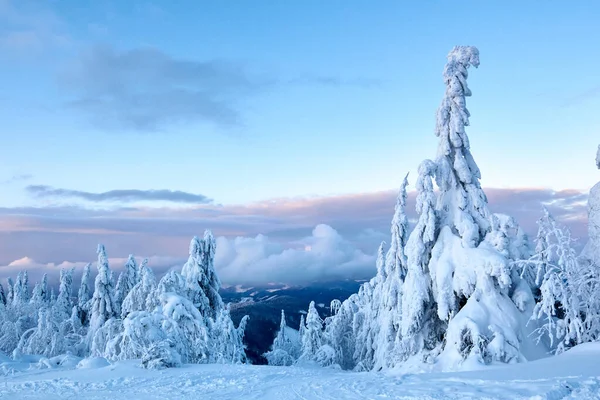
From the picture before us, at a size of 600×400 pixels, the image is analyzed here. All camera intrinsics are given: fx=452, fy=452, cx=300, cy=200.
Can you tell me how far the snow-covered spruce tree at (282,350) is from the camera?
120 ft

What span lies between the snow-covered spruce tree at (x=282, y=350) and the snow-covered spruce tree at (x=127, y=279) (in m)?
14.2

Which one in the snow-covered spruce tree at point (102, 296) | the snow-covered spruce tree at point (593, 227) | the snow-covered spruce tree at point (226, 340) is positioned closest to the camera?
the snow-covered spruce tree at point (593, 227)

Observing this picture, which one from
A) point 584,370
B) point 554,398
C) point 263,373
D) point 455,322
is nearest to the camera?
point 554,398

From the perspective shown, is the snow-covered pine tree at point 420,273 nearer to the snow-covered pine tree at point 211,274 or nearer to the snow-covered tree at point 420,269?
the snow-covered tree at point 420,269

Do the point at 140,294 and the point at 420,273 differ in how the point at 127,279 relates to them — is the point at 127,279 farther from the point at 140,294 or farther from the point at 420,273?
the point at 420,273

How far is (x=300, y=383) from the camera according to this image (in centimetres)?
1248

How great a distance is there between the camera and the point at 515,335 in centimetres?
1625

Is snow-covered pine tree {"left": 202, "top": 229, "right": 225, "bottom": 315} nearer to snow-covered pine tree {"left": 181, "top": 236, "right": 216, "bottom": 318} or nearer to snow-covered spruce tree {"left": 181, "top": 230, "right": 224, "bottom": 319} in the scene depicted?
snow-covered spruce tree {"left": 181, "top": 230, "right": 224, "bottom": 319}

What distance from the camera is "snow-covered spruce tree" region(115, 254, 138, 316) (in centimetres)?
4144

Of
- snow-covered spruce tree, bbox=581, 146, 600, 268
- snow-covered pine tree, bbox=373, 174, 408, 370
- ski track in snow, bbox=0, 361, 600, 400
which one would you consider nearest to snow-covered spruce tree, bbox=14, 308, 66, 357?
ski track in snow, bbox=0, 361, 600, 400

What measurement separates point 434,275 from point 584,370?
856 centimetres

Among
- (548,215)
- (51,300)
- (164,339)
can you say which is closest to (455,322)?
(548,215)

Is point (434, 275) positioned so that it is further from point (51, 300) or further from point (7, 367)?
point (51, 300)

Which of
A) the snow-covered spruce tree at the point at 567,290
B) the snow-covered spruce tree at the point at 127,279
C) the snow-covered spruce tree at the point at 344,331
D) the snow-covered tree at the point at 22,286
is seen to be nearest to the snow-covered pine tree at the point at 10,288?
the snow-covered tree at the point at 22,286
